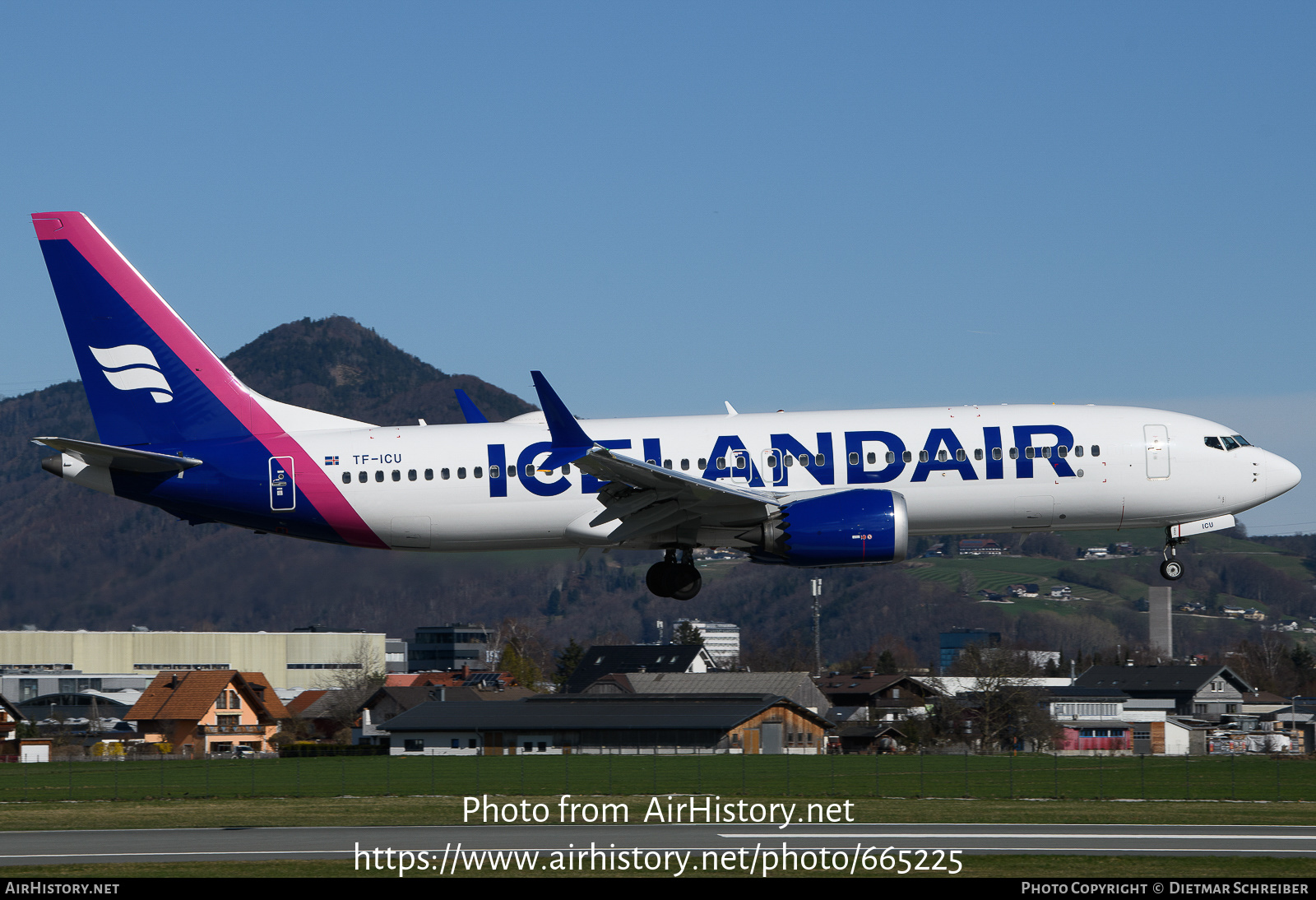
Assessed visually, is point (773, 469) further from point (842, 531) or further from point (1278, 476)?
point (1278, 476)

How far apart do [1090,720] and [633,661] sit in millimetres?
41088

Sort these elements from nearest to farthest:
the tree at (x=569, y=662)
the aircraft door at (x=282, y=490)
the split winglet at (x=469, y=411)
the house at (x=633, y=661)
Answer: the aircraft door at (x=282, y=490) < the split winglet at (x=469, y=411) < the house at (x=633, y=661) < the tree at (x=569, y=662)

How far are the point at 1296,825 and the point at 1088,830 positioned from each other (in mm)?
6406

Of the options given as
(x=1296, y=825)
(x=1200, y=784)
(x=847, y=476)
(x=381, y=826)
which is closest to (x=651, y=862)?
(x=847, y=476)

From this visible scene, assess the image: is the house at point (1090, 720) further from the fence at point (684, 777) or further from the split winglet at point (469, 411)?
the split winglet at point (469, 411)

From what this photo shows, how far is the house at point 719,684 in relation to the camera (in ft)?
359

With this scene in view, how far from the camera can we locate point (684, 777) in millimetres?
67312

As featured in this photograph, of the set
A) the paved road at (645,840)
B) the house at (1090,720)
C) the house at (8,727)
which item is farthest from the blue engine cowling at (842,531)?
the house at (8,727)

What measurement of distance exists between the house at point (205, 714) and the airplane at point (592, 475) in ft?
232

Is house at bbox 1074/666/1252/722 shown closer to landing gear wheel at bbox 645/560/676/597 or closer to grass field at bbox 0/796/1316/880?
grass field at bbox 0/796/1316/880

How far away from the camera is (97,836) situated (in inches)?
1486

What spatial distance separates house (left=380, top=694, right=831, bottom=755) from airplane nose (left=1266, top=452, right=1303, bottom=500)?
189 feet

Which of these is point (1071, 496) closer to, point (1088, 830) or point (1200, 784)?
point (1088, 830)
